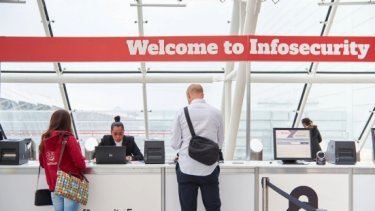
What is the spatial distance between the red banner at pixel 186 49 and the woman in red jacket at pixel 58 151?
0.82m

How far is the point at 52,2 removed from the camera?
268 inches

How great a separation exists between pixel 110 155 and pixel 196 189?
97 cm

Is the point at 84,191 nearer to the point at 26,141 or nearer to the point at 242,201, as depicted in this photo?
the point at 26,141

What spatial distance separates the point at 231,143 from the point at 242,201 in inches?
133

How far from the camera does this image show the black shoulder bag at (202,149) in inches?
144

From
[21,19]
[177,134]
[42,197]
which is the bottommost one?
[42,197]

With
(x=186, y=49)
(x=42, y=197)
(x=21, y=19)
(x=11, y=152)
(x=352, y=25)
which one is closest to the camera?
(x=42, y=197)

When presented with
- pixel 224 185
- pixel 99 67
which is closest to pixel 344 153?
pixel 224 185

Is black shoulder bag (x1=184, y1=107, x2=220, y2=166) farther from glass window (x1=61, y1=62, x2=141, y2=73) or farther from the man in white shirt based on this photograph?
glass window (x1=61, y1=62, x2=141, y2=73)

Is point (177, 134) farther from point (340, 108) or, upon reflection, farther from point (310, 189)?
point (340, 108)

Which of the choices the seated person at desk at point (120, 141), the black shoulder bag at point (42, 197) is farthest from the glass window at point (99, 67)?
the black shoulder bag at point (42, 197)

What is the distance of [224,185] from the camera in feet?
13.9

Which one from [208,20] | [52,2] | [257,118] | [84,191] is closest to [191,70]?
[208,20]

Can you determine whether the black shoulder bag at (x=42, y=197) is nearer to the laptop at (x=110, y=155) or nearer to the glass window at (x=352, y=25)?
the laptop at (x=110, y=155)
